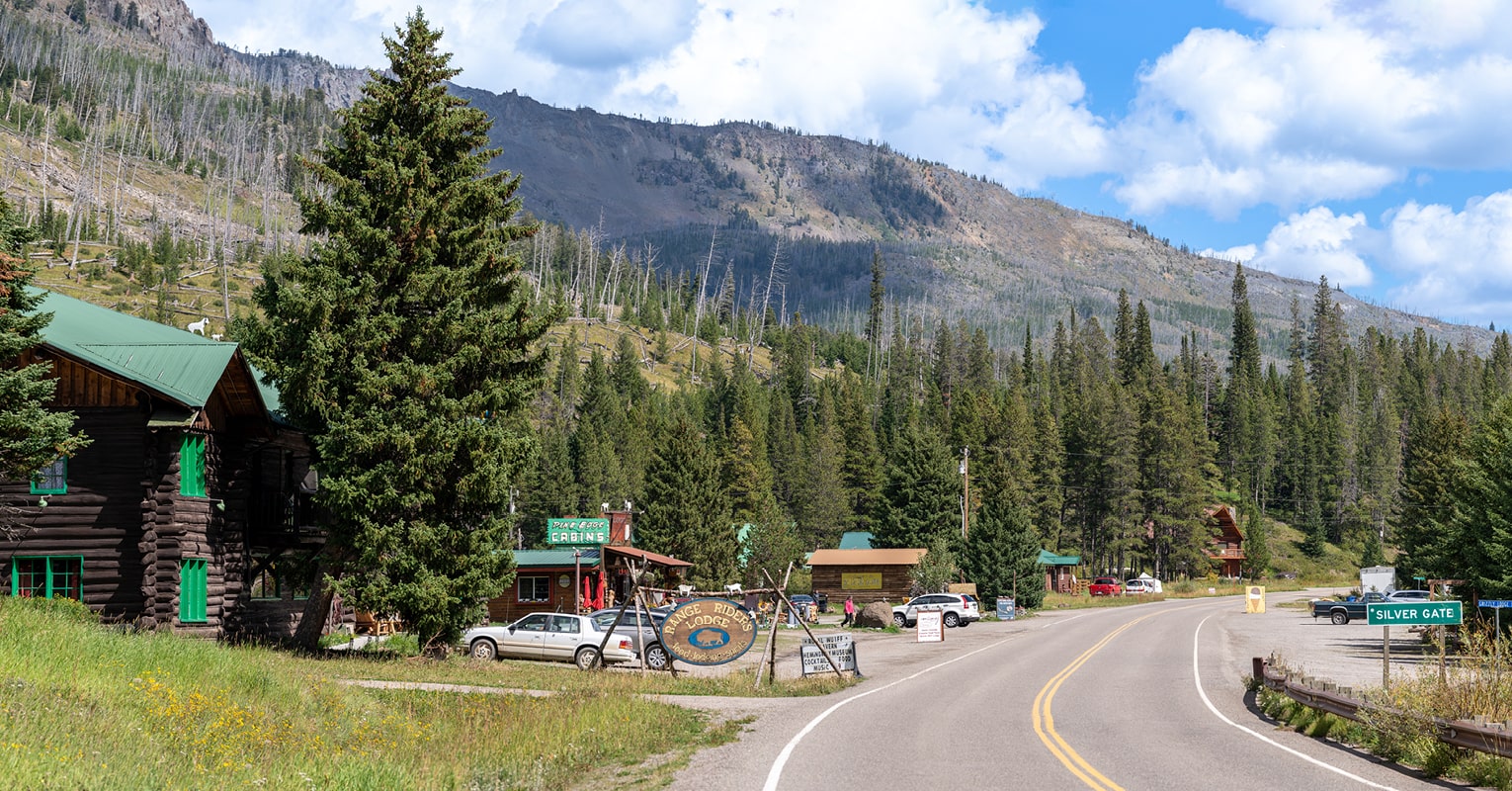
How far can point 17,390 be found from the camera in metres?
20.8

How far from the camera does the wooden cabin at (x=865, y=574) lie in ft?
243

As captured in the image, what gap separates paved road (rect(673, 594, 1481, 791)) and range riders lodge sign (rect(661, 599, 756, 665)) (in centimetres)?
320

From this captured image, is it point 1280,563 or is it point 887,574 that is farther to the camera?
point 1280,563

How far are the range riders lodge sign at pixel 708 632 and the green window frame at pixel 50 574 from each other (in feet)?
48.1

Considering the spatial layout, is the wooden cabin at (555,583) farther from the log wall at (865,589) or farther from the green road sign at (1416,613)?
the green road sign at (1416,613)

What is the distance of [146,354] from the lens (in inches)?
1166

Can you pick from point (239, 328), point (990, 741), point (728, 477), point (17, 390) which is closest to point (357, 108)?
point (239, 328)

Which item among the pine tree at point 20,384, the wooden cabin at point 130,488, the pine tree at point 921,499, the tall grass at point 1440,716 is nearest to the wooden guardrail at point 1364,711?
the tall grass at point 1440,716

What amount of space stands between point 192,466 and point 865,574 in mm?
51628

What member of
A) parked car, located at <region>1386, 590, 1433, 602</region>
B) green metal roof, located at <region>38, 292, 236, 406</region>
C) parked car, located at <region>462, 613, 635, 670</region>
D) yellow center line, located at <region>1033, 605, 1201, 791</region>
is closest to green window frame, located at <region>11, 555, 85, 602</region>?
green metal roof, located at <region>38, 292, 236, 406</region>

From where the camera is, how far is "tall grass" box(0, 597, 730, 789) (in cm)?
1184

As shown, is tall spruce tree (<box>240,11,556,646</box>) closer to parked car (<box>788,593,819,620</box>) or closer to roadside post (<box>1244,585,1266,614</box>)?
parked car (<box>788,593,819,620</box>)

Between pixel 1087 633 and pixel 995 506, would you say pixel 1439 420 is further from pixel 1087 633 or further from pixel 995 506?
pixel 1087 633

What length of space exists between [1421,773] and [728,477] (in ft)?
282
